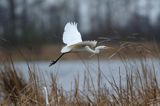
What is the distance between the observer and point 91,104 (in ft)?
13.9

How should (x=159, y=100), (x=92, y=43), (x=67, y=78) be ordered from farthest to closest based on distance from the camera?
(x=67, y=78) < (x=159, y=100) < (x=92, y=43)

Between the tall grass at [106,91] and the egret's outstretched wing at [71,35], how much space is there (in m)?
0.44

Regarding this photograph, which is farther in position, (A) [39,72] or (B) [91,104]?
(A) [39,72]

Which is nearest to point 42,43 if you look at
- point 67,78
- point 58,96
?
point 67,78

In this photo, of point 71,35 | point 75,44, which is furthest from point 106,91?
point 75,44

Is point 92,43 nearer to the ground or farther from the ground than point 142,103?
farther from the ground

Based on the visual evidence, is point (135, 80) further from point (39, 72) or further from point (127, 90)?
point (39, 72)

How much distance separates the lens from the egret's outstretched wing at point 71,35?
11.9ft

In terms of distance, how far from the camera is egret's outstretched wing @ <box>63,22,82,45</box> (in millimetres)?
3614

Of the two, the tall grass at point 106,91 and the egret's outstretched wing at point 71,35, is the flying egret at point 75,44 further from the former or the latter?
the tall grass at point 106,91

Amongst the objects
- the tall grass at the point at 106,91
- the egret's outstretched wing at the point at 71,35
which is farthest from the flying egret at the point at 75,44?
the tall grass at the point at 106,91

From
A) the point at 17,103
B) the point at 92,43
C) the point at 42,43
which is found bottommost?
the point at 42,43

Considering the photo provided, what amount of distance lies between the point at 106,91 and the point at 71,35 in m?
0.69

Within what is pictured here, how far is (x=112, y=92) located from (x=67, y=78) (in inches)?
102
